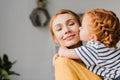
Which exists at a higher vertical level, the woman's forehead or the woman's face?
the woman's forehead

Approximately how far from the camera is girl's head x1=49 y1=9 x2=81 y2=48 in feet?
3.00

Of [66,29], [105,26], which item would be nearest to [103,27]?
[105,26]

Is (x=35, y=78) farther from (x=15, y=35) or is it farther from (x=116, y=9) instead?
(x=116, y=9)

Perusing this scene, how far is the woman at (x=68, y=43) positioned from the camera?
0.84 metres

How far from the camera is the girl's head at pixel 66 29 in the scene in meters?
0.92

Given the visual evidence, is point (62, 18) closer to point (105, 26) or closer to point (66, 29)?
point (66, 29)

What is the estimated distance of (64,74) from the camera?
834 mm

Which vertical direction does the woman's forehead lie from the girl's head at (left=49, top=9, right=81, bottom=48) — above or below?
above

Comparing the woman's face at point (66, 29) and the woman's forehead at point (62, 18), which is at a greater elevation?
the woman's forehead at point (62, 18)

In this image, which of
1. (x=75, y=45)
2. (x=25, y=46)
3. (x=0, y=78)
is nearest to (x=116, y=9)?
(x=25, y=46)

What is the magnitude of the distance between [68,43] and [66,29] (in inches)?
1.8

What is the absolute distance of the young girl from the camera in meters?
0.86

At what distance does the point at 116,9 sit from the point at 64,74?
3.41 metres

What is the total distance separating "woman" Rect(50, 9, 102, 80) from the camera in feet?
2.75
